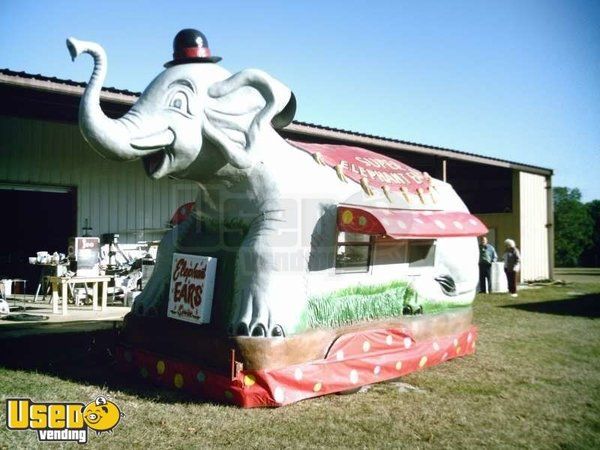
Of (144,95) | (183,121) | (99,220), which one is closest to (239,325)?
(183,121)

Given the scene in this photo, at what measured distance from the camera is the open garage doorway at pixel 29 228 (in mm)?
13445

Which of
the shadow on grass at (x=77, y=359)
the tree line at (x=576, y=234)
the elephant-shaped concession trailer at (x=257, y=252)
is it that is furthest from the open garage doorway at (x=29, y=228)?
the tree line at (x=576, y=234)

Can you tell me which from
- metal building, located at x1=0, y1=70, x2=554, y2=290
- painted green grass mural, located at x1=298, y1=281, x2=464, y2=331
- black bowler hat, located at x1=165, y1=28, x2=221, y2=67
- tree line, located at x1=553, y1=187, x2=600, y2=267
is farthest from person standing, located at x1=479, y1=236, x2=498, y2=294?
tree line, located at x1=553, y1=187, x2=600, y2=267

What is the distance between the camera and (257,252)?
4.32 metres

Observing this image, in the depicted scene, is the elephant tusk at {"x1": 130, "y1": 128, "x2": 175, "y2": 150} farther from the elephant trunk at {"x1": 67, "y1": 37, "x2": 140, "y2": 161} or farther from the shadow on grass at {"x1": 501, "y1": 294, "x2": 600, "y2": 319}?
the shadow on grass at {"x1": 501, "y1": 294, "x2": 600, "y2": 319}

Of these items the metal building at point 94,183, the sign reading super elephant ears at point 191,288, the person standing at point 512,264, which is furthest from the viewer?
the person standing at point 512,264

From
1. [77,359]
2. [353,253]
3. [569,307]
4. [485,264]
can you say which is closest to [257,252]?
[353,253]

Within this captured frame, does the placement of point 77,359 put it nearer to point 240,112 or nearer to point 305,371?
point 305,371

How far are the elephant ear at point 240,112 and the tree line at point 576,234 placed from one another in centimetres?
4079

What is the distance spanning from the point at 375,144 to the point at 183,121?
26.4 feet

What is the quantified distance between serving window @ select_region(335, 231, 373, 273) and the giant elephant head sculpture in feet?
4.09

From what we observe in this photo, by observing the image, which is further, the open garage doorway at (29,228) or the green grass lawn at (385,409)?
the open garage doorway at (29,228)

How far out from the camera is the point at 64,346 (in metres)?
6.39

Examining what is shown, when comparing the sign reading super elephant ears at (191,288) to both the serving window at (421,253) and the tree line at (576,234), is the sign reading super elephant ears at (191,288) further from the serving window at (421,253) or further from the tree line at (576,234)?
the tree line at (576,234)
